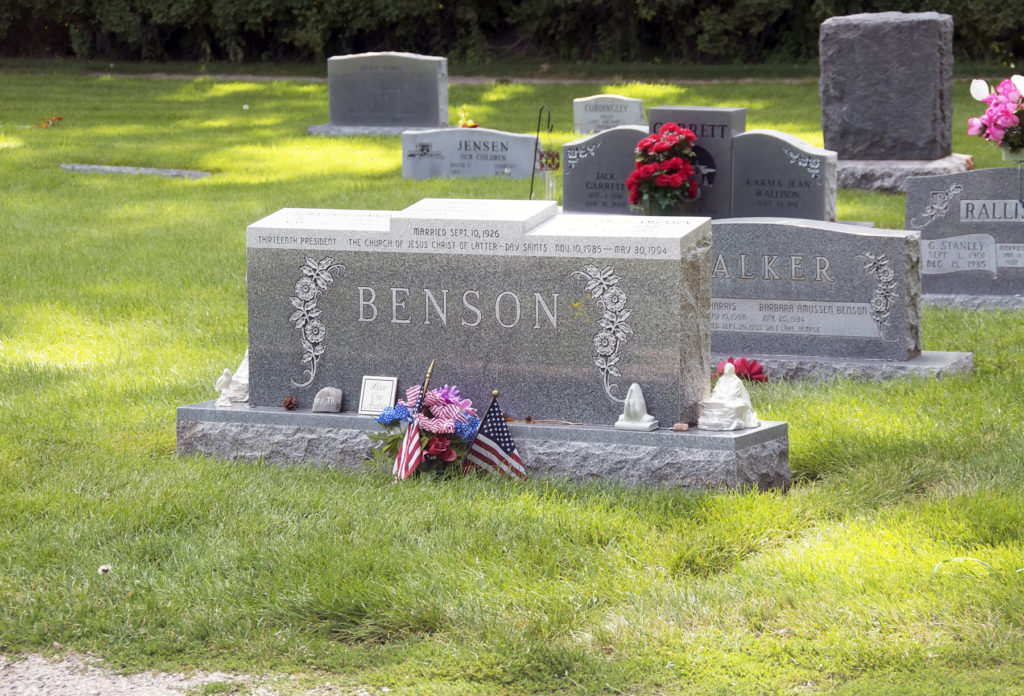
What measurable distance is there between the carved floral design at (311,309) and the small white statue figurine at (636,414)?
4.86ft

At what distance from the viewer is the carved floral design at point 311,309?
5898mm

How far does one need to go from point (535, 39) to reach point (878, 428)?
28717mm

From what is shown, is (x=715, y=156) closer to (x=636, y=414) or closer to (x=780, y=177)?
(x=780, y=177)

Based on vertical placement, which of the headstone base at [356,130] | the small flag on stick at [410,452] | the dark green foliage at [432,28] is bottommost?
the small flag on stick at [410,452]

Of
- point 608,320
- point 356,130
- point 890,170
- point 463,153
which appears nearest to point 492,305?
point 608,320

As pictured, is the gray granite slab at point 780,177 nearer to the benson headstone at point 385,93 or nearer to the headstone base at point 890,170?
the headstone base at point 890,170

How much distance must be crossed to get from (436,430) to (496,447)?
0.26 metres

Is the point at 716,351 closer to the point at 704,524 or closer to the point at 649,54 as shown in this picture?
the point at 704,524

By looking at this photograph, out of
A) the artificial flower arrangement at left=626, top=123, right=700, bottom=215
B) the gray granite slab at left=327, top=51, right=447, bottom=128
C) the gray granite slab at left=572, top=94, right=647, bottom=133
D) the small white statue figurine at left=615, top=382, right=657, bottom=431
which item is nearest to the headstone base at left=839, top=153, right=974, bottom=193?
the gray granite slab at left=572, top=94, right=647, bottom=133

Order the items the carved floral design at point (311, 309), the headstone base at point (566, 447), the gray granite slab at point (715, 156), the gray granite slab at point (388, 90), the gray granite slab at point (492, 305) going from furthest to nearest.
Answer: the gray granite slab at point (388, 90)
the gray granite slab at point (715, 156)
the carved floral design at point (311, 309)
the gray granite slab at point (492, 305)
the headstone base at point (566, 447)

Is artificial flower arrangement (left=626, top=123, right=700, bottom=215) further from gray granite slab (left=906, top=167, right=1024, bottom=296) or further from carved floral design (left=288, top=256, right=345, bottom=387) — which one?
carved floral design (left=288, top=256, right=345, bottom=387)

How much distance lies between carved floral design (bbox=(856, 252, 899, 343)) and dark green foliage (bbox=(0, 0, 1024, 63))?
23.1 m

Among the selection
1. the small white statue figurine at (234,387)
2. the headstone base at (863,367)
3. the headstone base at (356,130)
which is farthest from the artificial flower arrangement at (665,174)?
the headstone base at (356,130)

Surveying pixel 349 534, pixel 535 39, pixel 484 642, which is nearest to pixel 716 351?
pixel 349 534
